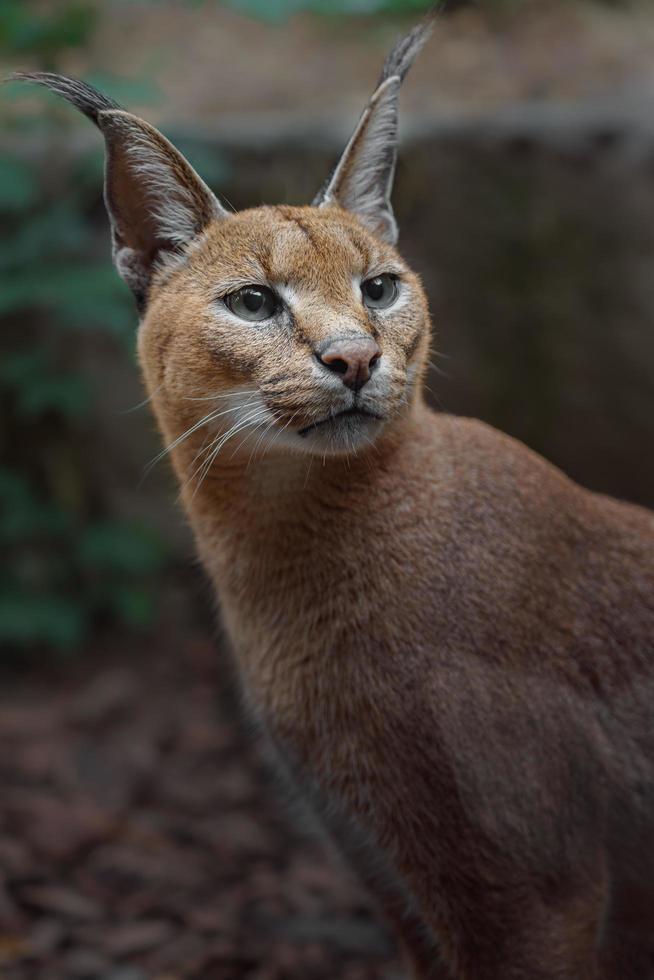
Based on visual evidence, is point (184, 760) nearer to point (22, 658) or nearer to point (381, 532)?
point (22, 658)

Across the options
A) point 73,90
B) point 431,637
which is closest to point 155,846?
point 431,637

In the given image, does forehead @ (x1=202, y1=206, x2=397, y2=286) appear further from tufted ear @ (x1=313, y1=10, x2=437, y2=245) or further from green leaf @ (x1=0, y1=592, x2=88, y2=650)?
green leaf @ (x1=0, y1=592, x2=88, y2=650)

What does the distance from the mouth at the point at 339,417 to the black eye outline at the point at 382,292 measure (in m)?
0.35

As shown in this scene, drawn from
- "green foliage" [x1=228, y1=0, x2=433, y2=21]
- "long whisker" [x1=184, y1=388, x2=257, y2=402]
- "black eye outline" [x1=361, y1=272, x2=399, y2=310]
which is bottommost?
"long whisker" [x1=184, y1=388, x2=257, y2=402]

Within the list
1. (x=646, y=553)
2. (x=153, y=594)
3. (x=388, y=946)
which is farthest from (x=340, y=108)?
(x=388, y=946)

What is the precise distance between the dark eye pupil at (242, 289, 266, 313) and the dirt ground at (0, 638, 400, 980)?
1.68 meters

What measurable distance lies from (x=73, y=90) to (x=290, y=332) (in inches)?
30.4

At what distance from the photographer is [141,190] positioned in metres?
2.95

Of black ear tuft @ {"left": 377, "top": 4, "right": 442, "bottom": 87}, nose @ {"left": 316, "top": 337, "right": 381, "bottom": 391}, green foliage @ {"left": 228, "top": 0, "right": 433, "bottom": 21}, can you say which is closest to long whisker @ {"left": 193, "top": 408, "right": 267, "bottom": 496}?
nose @ {"left": 316, "top": 337, "right": 381, "bottom": 391}

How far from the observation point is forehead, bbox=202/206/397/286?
2777mm

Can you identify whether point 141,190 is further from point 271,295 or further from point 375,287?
point 375,287

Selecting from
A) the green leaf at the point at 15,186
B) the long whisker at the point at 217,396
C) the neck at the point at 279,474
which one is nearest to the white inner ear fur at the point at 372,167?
the neck at the point at 279,474

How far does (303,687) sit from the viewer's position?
3033 millimetres

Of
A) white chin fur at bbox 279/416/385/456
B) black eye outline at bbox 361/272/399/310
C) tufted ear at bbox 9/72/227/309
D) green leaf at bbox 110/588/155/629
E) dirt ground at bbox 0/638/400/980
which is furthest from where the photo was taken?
green leaf at bbox 110/588/155/629
